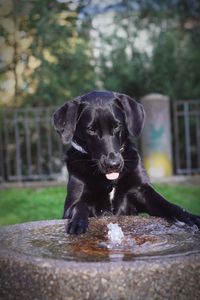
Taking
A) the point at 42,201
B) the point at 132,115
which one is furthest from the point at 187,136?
the point at 132,115

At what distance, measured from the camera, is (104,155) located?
3.36m

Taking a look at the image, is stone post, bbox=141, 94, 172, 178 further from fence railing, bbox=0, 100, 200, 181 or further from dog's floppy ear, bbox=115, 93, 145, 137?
dog's floppy ear, bbox=115, 93, 145, 137

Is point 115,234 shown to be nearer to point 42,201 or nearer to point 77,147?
point 77,147

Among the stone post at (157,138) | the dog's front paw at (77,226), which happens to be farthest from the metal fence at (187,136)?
the dog's front paw at (77,226)

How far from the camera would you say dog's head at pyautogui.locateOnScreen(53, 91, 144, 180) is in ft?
11.2

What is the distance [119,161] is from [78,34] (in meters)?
8.49

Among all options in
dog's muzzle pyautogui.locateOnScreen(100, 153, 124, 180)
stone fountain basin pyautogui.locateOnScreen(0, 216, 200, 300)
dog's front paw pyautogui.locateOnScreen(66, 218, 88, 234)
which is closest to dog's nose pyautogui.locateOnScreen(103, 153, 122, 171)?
dog's muzzle pyautogui.locateOnScreen(100, 153, 124, 180)

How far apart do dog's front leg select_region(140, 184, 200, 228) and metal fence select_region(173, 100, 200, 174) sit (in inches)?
269

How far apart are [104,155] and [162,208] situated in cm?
45

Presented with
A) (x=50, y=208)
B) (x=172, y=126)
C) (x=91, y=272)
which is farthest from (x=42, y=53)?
(x=91, y=272)

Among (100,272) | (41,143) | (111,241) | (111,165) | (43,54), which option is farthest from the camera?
(43,54)

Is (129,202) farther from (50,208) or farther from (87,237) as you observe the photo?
(50,208)

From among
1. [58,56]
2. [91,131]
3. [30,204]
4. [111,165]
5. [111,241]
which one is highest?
[58,56]

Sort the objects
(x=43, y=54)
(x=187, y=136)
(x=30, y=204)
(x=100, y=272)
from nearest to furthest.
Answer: (x=100, y=272), (x=30, y=204), (x=187, y=136), (x=43, y=54)
